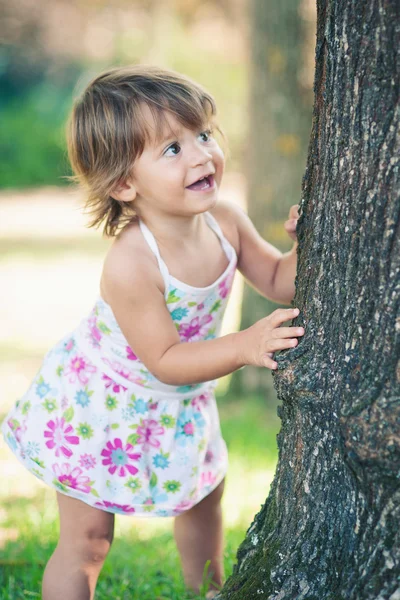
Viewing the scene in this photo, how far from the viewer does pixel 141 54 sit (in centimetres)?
2247

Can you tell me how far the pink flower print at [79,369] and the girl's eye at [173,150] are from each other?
2.27ft

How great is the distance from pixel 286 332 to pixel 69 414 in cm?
81

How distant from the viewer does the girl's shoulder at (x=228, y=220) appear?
8.09 feet

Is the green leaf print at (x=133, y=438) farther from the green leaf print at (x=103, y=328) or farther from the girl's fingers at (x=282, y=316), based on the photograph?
the girl's fingers at (x=282, y=316)

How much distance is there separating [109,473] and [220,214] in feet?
2.88

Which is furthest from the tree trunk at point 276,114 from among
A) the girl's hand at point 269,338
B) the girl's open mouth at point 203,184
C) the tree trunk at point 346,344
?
the tree trunk at point 346,344

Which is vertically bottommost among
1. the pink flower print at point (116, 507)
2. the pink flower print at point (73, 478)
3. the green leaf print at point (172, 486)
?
the pink flower print at point (116, 507)

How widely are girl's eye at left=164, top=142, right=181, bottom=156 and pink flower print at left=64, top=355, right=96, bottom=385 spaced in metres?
0.69

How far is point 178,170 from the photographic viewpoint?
6.97ft

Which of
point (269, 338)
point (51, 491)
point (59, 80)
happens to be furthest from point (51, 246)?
point (59, 80)

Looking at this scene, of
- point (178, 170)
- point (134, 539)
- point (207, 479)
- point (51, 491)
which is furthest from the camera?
point (51, 491)

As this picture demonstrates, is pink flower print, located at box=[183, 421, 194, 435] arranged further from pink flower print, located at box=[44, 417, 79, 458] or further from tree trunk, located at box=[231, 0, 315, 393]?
tree trunk, located at box=[231, 0, 315, 393]

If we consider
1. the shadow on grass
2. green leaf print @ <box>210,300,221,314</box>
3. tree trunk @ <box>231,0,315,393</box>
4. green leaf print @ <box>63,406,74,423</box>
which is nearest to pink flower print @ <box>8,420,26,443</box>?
green leaf print @ <box>63,406,74,423</box>

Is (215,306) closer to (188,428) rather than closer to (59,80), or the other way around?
(188,428)
